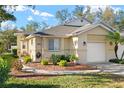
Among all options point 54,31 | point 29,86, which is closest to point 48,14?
point 54,31

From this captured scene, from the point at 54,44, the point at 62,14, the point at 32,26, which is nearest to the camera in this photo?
the point at 54,44

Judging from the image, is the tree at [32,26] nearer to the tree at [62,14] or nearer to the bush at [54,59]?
the tree at [62,14]

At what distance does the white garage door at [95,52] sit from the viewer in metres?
22.2

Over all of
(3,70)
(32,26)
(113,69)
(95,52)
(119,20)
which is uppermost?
(119,20)

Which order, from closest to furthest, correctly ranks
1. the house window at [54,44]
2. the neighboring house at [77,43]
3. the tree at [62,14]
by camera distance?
1. the neighboring house at [77,43]
2. the house window at [54,44]
3. the tree at [62,14]

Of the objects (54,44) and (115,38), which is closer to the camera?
(115,38)

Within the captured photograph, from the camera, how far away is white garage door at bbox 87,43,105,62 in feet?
72.8

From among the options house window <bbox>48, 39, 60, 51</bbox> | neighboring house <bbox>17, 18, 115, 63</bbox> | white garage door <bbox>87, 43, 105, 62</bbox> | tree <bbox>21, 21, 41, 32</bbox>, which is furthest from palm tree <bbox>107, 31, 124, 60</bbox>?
tree <bbox>21, 21, 41, 32</bbox>

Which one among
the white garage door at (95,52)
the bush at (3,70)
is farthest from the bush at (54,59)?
the bush at (3,70)

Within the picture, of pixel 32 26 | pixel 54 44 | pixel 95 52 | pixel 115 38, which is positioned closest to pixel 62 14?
pixel 32 26

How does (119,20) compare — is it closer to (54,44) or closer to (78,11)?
(78,11)

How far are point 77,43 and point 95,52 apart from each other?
1739 millimetres

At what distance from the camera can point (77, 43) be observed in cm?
2222
